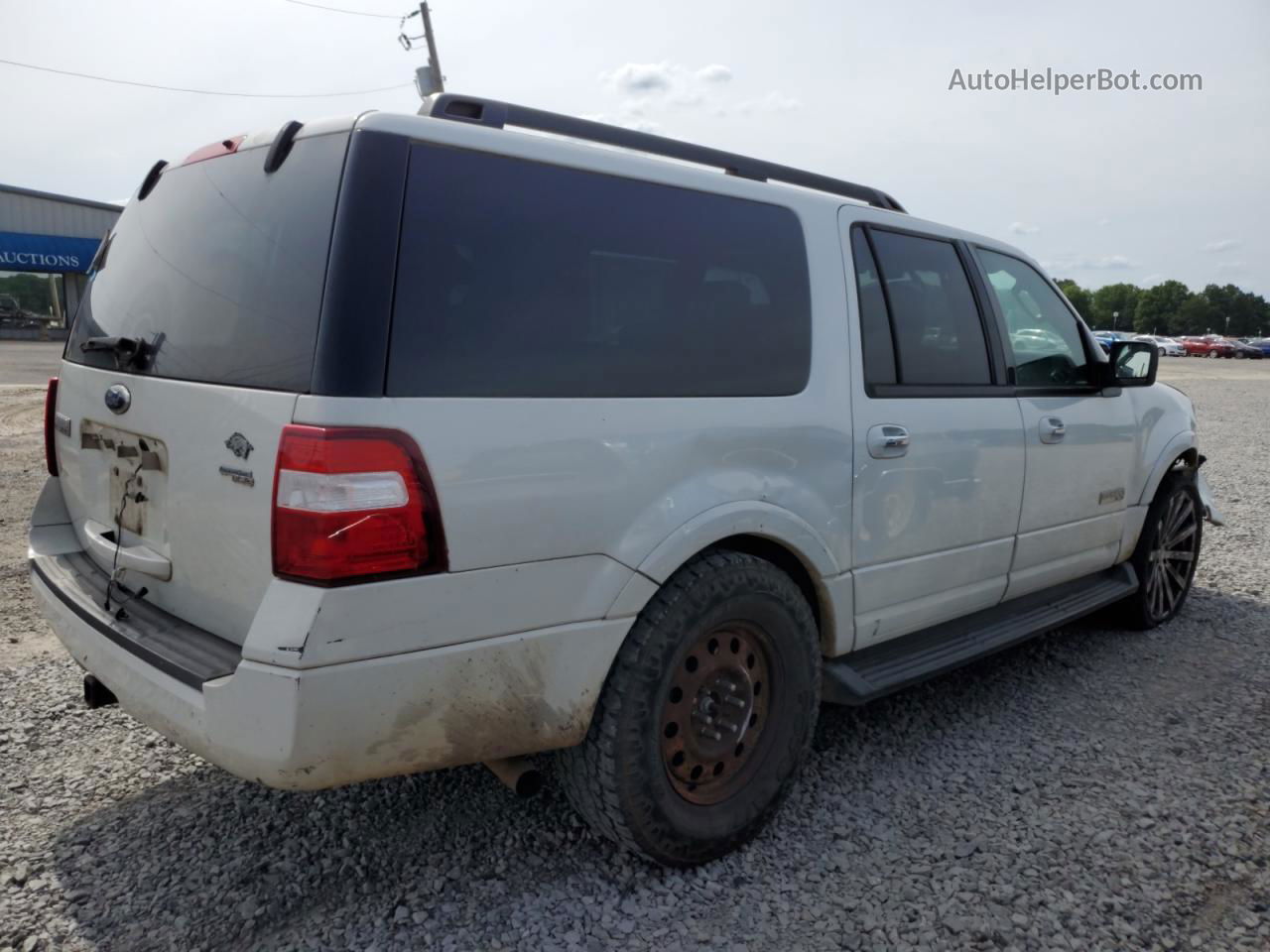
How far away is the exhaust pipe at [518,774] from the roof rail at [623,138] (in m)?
1.63

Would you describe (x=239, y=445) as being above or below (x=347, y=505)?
above

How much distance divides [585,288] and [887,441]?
3.95 ft

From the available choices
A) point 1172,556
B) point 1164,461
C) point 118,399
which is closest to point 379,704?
point 118,399

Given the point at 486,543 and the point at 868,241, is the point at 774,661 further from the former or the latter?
the point at 868,241

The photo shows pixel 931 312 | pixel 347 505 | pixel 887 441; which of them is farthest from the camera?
pixel 931 312

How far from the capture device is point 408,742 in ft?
6.93

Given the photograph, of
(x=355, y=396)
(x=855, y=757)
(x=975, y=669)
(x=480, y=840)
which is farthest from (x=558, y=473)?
(x=975, y=669)

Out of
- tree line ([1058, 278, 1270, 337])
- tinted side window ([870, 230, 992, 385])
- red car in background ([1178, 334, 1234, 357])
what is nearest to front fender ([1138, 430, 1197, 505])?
tinted side window ([870, 230, 992, 385])

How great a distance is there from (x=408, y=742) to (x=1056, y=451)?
9.55 feet

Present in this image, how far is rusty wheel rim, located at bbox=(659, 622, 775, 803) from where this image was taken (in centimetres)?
256

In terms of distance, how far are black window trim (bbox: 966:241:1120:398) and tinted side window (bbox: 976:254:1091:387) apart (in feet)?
0.05

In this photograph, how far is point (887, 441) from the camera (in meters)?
3.01

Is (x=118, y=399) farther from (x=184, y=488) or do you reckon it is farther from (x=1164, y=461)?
(x=1164, y=461)

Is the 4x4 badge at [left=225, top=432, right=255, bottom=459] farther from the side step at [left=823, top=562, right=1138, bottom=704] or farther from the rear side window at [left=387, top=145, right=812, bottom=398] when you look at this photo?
the side step at [left=823, top=562, right=1138, bottom=704]
